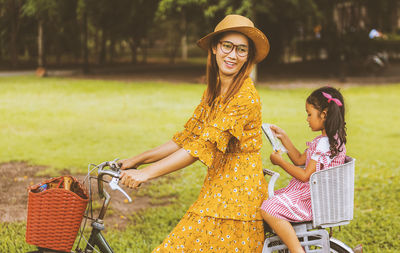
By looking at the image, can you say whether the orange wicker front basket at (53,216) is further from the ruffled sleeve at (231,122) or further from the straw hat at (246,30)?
the straw hat at (246,30)

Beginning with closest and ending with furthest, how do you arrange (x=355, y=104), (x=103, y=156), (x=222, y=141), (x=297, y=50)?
(x=222, y=141) < (x=103, y=156) < (x=355, y=104) < (x=297, y=50)

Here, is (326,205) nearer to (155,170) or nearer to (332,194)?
(332,194)

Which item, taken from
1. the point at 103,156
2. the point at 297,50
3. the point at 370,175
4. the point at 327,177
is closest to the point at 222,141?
the point at 327,177

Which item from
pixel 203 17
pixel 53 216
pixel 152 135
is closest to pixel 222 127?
pixel 53 216

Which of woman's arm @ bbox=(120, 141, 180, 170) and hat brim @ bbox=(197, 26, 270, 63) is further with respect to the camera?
woman's arm @ bbox=(120, 141, 180, 170)

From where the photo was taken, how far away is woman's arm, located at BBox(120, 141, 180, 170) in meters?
2.73

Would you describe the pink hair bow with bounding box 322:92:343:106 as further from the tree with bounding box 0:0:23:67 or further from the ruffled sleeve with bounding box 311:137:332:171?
the tree with bounding box 0:0:23:67

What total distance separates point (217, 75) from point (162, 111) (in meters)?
10.4

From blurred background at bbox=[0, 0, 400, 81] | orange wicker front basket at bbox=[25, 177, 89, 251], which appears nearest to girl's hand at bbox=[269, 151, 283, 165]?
orange wicker front basket at bbox=[25, 177, 89, 251]

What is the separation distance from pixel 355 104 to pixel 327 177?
42.3 feet

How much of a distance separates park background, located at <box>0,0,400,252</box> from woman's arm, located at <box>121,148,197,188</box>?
7.62ft

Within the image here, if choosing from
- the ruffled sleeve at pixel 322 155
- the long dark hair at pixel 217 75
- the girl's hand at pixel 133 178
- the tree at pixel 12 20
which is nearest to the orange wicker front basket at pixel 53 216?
the girl's hand at pixel 133 178

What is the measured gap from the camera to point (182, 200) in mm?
6008

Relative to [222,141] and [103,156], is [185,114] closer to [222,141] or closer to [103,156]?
[103,156]
